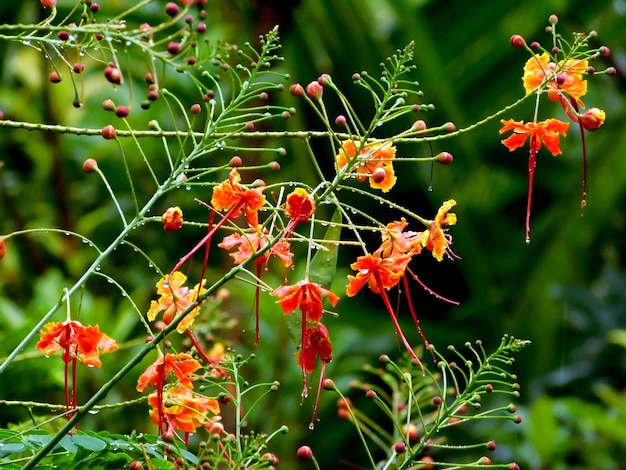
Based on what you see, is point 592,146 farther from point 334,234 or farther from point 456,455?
point 334,234

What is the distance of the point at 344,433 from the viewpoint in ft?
6.81

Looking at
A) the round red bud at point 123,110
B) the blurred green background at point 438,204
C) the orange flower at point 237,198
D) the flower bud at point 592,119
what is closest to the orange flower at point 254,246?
the orange flower at point 237,198

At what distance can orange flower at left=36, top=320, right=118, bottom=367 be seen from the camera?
666 mm

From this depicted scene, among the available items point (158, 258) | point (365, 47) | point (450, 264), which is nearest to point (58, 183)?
point (158, 258)

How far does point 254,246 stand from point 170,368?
0.36 feet

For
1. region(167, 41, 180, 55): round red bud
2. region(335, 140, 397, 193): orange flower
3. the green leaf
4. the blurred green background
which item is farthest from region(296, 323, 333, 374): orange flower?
the blurred green background

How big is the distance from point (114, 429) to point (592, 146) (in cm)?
157

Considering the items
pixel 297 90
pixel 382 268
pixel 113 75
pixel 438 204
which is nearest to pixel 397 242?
pixel 382 268

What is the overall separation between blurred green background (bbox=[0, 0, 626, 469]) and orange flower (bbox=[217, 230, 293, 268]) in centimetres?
124

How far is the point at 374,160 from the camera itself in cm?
68

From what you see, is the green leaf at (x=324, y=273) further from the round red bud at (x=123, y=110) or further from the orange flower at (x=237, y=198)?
the round red bud at (x=123, y=110)

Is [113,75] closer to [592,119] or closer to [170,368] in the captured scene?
[170,368]

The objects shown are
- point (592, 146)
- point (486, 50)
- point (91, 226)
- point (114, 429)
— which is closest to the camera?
point (114, 429)

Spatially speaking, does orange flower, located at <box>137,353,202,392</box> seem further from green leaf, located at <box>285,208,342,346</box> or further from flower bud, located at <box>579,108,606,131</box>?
flower bud, located at <box>579,108,606,131</box>
